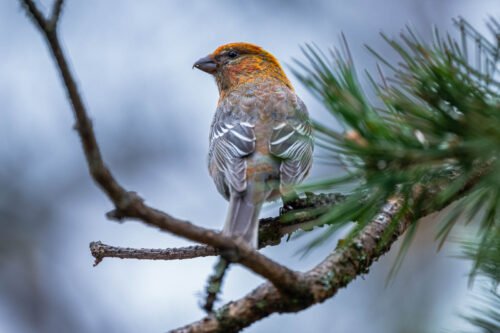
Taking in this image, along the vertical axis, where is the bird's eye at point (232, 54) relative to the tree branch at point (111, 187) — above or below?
above

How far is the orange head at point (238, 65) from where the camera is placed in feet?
23.8

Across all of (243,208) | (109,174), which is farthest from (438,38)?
(243,208)

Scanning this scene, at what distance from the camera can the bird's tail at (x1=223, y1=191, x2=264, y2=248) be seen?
12.7ft

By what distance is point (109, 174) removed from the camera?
75.7 inches

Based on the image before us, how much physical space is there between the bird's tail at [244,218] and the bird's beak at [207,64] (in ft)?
10.2

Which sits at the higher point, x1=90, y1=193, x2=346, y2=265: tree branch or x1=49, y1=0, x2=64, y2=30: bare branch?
x1=49, y1=0, x2=64, y2=30: bare branch

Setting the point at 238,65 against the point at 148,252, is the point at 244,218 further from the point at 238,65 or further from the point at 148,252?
the point at 238,65

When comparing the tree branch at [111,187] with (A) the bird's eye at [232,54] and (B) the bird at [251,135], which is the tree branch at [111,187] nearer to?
(B) the bird at [251,135]


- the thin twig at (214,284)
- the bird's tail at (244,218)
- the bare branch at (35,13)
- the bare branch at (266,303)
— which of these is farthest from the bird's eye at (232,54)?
the bare branch at (35,13)

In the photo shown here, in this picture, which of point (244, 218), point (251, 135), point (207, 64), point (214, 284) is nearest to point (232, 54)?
point (207, 64)

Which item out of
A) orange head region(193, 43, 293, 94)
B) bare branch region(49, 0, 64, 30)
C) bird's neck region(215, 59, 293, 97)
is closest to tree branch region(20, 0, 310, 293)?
bare branch region(49, 0, 64, 30)

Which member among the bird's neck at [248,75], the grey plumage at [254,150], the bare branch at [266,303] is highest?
the bird's neck at [248,75]

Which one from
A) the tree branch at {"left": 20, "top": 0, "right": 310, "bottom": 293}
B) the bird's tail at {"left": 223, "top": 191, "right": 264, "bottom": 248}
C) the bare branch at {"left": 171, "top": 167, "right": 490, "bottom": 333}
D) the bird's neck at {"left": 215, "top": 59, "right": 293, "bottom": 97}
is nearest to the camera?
the tree branch at {"left": 20, "top": 0, "right": 310, "bottom": 293}

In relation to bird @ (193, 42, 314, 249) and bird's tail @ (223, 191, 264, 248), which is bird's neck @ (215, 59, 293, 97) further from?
bird's tail @ (223, 191, 264, 248)
